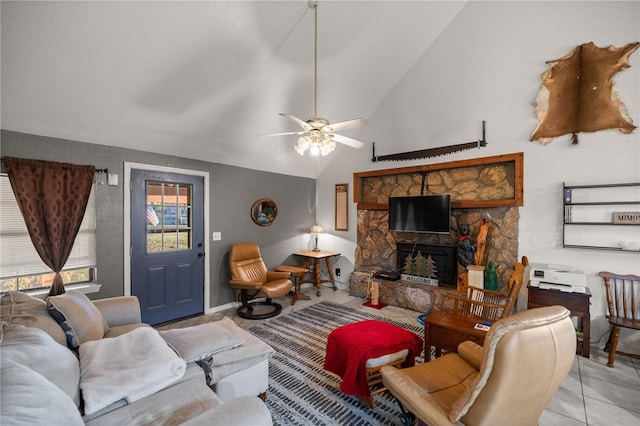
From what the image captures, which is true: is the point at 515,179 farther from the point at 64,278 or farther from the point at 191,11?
the point at 64,278

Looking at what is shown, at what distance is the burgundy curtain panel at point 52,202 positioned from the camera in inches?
103

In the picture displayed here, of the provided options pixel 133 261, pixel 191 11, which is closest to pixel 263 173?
pixel 133 261

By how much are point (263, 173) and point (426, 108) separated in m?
2.87

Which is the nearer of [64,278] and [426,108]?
[64,278]

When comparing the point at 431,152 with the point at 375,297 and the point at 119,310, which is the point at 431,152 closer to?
the point at 375,297

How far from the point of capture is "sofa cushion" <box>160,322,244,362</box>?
5.86ft

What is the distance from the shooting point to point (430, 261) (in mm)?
4262

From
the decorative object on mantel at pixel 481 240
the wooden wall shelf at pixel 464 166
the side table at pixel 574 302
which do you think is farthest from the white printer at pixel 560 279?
the wooden wall shelf at pixel 464 166

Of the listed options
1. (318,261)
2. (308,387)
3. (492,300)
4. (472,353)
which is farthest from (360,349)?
(318,261)

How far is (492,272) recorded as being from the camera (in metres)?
3.61

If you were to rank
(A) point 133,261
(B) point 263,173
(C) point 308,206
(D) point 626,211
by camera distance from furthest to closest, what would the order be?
(C) point 308,206
(B) point 263,173
(A) point 133,261
(D) point 626,211

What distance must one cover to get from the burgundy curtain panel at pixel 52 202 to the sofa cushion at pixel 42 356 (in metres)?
1.68

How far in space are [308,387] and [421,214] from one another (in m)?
2.89

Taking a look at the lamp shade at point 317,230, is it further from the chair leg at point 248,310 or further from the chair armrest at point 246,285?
the chair armrest at point 246,285
